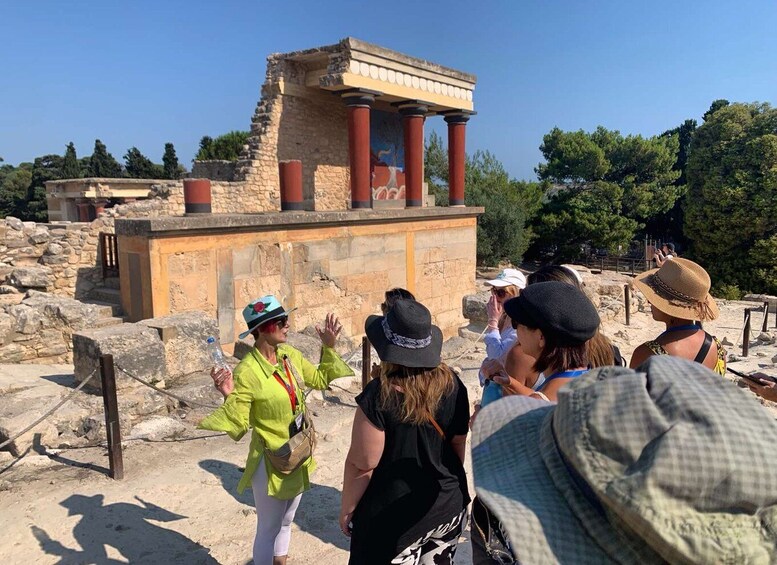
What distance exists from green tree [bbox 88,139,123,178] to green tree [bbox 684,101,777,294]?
34.9 m

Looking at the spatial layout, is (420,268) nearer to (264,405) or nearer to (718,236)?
(264,405)

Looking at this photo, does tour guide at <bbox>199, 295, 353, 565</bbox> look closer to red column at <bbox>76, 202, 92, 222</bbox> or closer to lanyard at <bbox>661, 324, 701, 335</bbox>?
lanyard at <bbox>661, 324, 701, 335</bbox>

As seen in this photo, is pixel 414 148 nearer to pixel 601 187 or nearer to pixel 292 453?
pixel 292 453

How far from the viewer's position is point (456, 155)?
14.6 m

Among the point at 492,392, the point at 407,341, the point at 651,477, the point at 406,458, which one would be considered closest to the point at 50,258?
the point at 407,341

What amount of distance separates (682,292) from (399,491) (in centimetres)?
171

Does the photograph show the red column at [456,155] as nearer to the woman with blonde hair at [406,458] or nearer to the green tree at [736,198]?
the woman with blonde hair at [406,458]

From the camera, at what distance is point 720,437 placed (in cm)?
83

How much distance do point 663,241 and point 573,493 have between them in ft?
121

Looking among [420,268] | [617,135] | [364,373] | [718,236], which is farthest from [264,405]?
[617,135]

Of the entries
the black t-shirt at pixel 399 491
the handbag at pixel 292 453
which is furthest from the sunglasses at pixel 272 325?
the black t-shirt at pixel 399 491

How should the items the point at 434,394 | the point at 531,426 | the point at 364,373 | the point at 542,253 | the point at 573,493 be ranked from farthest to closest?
the point at 542,253, the point at 364,373, the point at 434,394, the point at 531,426, the point at 573,493

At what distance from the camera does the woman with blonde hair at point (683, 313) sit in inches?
110

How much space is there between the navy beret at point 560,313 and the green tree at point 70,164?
40.5 metres
